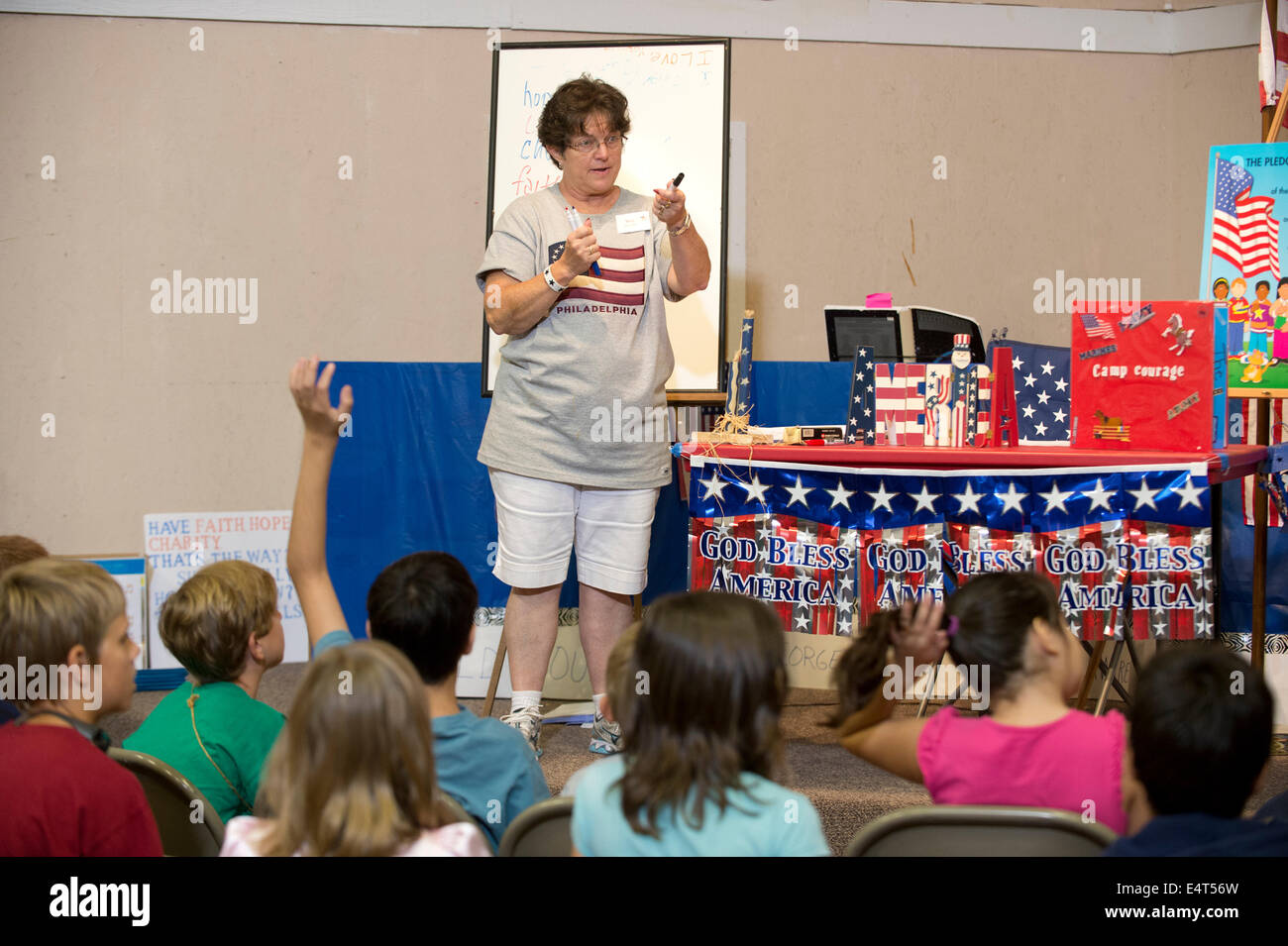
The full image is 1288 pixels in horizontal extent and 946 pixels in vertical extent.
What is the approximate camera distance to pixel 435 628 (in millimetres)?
1745

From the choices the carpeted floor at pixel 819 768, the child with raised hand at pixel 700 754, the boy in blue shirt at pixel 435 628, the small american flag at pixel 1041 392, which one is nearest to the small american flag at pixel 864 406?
the small american flag at pixel 1041 392

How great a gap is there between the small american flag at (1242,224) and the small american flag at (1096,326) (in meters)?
0.79

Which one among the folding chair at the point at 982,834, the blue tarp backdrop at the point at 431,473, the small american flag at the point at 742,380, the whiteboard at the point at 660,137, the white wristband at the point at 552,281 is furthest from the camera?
the blue tarp backdrop at the point at 431,473

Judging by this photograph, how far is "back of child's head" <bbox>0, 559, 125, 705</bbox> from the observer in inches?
61.2

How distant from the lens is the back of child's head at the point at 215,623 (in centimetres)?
198

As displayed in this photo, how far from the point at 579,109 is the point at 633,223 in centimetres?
34

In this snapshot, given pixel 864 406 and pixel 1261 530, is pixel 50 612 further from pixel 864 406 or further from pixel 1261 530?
pixel 1261 530

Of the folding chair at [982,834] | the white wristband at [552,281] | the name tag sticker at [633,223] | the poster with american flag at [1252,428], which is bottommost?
the folding chair at [982,834]

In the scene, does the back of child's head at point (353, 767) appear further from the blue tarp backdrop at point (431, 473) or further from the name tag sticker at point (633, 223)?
the blue tarp backdrop at point (431, 473)

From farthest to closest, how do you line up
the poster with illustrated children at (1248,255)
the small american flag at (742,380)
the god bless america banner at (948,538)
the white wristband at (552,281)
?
1. the small american flag at (742,380)
2. the poster with illustrated children at (1248,255)
3. the white wristband at (552,281)
4. the god bless america banner at (948,538)

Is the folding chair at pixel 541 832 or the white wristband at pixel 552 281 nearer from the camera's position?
the folding chair at pixel 541 832

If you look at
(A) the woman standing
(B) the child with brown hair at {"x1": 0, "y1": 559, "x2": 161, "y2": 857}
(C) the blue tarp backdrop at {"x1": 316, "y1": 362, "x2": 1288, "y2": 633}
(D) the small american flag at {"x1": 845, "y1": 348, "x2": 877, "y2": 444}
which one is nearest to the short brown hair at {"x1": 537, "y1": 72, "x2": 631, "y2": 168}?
(A) the woman standing
